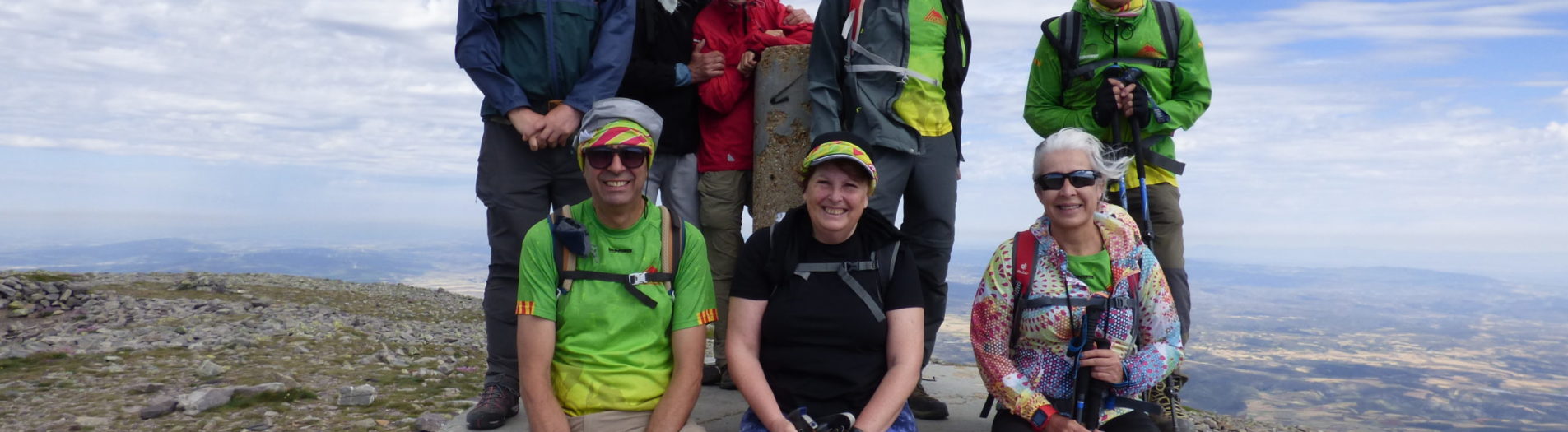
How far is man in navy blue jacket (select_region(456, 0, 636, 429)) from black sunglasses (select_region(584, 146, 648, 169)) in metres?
1.15

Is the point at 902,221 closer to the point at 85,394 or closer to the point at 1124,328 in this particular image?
the point at 1124,328

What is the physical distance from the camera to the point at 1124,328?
4207 millimetres

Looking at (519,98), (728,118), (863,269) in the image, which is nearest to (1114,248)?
(863,269)

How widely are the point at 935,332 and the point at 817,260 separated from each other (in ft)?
6.53

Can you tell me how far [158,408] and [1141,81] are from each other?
700cm

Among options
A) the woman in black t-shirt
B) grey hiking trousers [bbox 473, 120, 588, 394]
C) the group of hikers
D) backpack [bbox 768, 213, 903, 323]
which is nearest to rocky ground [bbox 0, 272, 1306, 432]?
grey hiking trousers [bbox 473, 120, 588, 394]

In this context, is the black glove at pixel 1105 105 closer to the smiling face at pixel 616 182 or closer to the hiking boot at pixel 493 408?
the smiling face at pixel 616 182

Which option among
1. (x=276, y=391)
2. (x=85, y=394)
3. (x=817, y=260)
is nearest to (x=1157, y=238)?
(x=817, y=260)

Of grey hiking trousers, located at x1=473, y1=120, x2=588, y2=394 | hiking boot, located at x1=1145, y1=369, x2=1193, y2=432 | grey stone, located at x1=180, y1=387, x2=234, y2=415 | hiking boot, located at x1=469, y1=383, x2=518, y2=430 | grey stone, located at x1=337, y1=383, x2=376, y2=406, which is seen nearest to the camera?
hiking boot, located at x1=1145, y1=369, x2=1193, y2=432

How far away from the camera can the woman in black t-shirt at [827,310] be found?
3.98 m

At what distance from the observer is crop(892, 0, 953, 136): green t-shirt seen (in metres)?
5.50

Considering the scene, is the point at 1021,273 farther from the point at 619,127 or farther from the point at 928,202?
the point at 619,127

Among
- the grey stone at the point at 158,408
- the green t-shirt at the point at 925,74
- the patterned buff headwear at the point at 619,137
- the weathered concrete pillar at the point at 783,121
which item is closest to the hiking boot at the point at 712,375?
the weathered concrete pillar at the point at 783,121

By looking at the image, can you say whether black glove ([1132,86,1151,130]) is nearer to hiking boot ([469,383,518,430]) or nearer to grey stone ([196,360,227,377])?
hiking boot ([469,383,518,430])
